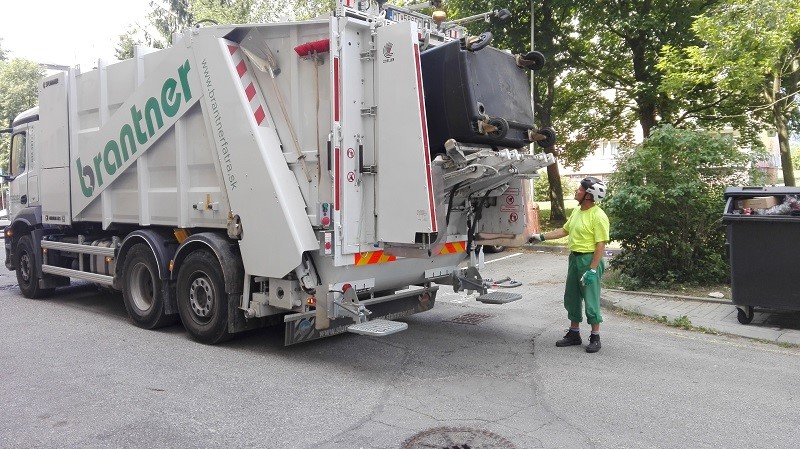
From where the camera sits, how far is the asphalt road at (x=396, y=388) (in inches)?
160

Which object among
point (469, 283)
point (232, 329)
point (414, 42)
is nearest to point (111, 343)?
point (232, 329)

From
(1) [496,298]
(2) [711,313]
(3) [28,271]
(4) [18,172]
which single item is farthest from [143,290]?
(2) [711,313]

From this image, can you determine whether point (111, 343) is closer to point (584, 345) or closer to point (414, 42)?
point (414, 42)

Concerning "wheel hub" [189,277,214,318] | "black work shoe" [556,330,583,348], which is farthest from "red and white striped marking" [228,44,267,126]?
"black work shoe" [556,330,583,348]

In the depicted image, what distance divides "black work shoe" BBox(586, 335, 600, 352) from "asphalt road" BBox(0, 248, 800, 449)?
7 cm

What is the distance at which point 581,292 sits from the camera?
6.11 meters

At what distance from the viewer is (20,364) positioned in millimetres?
5742

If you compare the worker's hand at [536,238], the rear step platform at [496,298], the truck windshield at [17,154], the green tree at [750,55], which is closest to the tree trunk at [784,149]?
the green tree at [750,55]

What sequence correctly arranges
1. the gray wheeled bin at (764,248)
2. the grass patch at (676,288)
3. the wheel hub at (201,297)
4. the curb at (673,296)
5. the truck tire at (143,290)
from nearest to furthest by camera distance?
the wheel hub at (201,297), the gray wheeled bin at (764,248), the truck tire at (143,290), the curb at (673,296), the grass patch at (676,288)

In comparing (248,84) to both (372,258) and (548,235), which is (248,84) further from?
(548,235)

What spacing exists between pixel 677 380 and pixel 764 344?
6.29 ft

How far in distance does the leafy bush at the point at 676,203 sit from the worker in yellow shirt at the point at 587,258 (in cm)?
295

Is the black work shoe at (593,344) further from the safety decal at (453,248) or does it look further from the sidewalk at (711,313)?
the sidewalk at (711,313)

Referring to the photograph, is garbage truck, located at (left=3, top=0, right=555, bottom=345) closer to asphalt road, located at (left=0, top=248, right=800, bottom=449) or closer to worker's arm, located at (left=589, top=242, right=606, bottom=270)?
asphalt road, located at (left=0, top=248, right=800, bottom=449)
